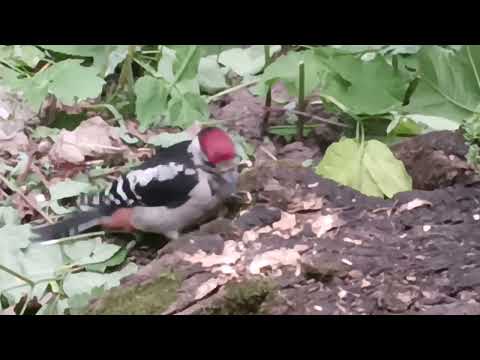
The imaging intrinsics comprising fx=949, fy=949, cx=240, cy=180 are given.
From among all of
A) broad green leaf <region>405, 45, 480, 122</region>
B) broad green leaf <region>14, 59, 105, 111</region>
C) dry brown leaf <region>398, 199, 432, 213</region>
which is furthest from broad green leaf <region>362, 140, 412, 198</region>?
broad green leaf <region>14, 59, 105, 111</region>

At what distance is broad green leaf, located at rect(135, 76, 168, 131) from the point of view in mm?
2580

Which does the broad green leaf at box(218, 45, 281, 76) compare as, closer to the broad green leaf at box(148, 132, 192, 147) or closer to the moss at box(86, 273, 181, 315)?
the broad green leaf at box(148, 132, 192, 147)

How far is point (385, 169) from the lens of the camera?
2.28 meters

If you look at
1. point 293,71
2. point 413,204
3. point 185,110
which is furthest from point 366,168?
point 185,110

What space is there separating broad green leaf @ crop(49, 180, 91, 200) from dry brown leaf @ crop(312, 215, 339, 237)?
694mm

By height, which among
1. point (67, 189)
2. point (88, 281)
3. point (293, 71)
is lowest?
point (88, 281)

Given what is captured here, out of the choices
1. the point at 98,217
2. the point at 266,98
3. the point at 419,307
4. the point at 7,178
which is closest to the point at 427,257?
the point at 419,307

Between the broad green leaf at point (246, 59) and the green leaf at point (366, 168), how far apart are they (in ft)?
2.13

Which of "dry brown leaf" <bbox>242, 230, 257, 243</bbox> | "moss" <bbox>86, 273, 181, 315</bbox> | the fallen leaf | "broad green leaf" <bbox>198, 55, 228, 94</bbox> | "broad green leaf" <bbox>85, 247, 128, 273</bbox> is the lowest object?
"broad green leaf" <bbox>85, 247, 128, 273</bbox>

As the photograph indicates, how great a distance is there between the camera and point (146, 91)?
258 centimetres

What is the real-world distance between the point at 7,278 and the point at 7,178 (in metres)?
0.50

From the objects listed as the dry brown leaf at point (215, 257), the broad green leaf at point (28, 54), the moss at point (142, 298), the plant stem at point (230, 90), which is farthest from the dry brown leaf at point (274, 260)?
the broad green leaf at point (28, 54)

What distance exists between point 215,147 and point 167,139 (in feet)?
1.43

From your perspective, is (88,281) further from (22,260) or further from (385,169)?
(385,169)
